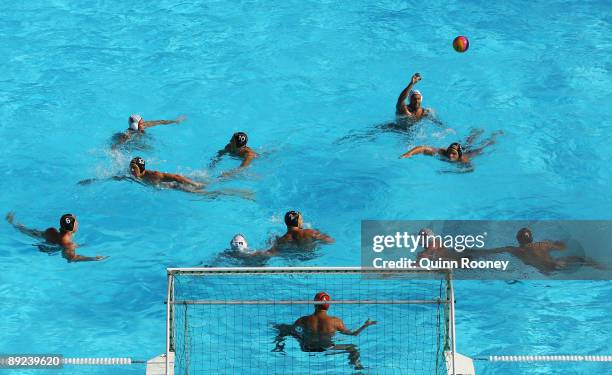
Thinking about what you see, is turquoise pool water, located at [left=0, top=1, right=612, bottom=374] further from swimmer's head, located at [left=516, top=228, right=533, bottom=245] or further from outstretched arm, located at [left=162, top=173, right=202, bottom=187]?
swimmer's head, located at [left=516, top=228, right=533, bottom=245]

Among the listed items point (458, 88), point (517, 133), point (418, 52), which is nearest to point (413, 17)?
point (418, 52)

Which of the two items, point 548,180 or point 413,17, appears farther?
point 413,17

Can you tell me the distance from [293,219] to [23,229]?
4820 millimetres

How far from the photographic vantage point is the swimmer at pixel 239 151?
1792cm

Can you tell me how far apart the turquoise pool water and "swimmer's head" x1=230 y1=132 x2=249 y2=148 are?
0.49 meters

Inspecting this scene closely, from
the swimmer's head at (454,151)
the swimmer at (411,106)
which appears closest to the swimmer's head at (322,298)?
the swimmer's head at (454,151)

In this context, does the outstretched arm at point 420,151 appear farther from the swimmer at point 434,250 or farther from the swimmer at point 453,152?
the swimmer at point 434,250

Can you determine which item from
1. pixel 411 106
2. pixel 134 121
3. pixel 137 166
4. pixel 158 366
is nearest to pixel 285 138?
pixel 411 106

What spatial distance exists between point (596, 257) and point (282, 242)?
17.1 feet

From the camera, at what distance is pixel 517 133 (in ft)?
63.0

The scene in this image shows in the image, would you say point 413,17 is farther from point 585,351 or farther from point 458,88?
point 585,351

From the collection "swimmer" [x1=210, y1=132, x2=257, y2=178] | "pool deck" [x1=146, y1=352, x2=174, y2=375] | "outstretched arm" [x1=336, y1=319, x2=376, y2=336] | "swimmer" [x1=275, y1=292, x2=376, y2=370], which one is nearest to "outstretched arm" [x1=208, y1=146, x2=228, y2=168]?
"swimmer" [x1=210, y1=132, x2=257, y2=178]

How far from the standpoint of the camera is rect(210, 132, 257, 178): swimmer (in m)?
17.9

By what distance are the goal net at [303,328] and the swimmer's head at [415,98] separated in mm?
4431
